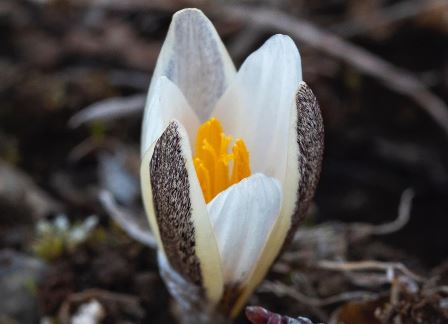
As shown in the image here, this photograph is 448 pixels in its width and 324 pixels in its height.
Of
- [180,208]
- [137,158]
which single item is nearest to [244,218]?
[180,208]

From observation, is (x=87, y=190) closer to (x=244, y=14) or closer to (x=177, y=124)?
(x=244, y=14)

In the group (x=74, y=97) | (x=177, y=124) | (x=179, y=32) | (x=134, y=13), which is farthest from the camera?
(x=134, y=13)

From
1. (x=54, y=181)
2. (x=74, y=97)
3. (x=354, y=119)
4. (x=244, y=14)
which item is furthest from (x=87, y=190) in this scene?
(x=354, y=119)

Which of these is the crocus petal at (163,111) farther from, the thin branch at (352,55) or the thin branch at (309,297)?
the thin branch at (352,55)

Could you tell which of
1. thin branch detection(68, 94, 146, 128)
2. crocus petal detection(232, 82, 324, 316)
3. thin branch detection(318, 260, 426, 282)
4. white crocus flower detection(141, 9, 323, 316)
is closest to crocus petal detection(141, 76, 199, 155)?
white crocus flower detection(141, 9, 323, 316)

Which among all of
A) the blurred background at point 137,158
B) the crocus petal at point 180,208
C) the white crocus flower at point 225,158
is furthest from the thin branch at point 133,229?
the crocus petal at point 180,208

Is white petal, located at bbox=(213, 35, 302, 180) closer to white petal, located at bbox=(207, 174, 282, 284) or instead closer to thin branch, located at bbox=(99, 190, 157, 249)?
Result: white petal, located at bbox=(207, 174, 282, 284)
